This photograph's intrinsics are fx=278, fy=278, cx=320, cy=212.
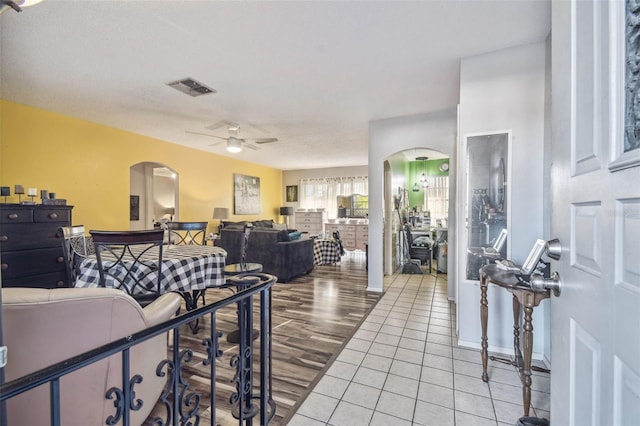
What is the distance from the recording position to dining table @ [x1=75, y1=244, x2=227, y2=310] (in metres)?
2.25

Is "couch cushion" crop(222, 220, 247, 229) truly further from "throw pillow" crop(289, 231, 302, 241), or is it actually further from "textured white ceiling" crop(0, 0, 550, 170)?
"textured white ceiling" crop(0, 0, 550, 170)

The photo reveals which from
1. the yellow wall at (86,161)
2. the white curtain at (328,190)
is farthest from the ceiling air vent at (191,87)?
the white curtain at (328,190)

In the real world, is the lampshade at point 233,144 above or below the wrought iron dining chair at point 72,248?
above

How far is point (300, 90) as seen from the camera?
3299mm

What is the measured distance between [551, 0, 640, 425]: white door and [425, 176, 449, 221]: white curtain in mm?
Result: 7307

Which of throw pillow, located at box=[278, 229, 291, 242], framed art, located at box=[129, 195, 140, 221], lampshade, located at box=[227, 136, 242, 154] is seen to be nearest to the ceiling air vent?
lampshade, located at box=[227, 136, 242, 154]

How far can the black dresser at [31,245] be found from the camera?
301 cm

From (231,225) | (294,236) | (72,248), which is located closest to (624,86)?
(72,248)

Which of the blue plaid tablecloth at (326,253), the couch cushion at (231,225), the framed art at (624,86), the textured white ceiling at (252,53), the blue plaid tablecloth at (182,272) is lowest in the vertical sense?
the blue plaid tablecloth at (326,253)

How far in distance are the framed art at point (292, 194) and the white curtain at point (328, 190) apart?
180 millimetres

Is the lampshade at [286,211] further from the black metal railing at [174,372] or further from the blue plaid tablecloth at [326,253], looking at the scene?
the black metal railing at [174,372]

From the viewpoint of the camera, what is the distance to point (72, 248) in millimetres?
2510

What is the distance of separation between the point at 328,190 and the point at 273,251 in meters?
4.83

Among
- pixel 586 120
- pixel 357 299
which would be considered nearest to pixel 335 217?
pixel 357 299
